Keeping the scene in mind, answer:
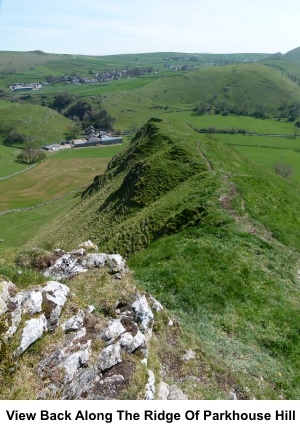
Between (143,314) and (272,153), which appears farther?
(272,153)

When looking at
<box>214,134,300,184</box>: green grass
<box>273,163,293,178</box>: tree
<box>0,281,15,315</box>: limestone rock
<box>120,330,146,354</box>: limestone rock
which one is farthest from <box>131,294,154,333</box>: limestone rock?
<box>214,134,300,184</box>: green grass

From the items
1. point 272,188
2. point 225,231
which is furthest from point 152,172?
point 225,231

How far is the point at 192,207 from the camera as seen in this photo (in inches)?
1431

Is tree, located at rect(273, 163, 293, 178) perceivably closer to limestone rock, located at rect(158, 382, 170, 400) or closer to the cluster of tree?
the cluster of tree

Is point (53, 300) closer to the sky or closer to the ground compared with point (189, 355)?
closer to the sky

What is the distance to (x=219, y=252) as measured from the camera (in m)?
27.0

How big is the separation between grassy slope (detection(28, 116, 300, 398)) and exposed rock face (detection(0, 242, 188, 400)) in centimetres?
506

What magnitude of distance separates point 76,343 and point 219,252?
54.1 ft

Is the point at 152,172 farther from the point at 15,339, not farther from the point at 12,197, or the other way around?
the point at 12,197

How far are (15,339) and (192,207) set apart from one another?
26794 mm

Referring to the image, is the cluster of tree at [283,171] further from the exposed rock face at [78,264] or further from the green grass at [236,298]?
the exposed rock face at [78,264]

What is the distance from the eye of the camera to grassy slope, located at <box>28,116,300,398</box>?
1834cm

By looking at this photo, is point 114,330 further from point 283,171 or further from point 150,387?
point 283,171

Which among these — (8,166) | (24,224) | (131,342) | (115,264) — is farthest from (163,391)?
(8,166)
